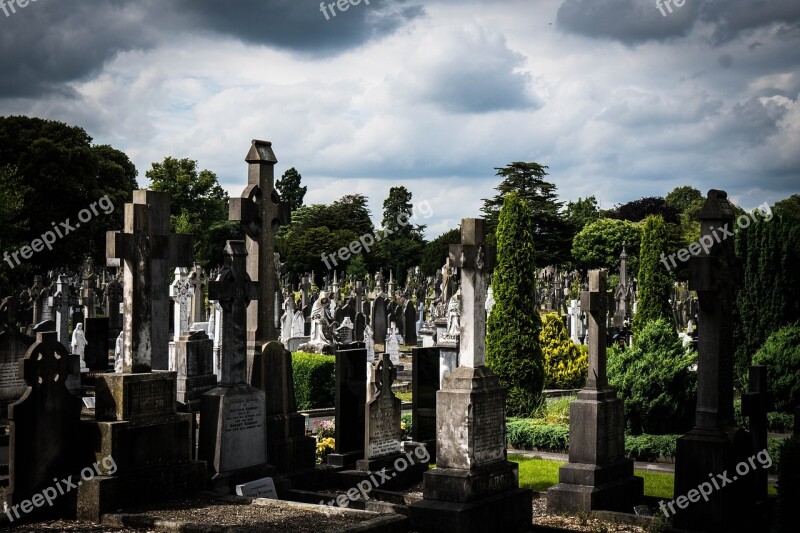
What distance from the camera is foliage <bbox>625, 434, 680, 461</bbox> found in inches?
Result: 576

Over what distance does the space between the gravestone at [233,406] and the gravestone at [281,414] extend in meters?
0.62

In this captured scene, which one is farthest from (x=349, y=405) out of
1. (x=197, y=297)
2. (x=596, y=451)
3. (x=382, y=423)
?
(x=197, y=297)

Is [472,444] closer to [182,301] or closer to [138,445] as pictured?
Result: [138,445]

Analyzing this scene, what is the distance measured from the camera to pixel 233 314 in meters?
10.5

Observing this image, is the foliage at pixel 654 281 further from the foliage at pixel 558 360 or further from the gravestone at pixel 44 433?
the gravestone at pixel 44 433

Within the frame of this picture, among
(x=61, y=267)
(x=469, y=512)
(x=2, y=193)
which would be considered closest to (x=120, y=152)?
(x=61, y=267)

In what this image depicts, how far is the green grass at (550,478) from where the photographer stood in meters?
12.5

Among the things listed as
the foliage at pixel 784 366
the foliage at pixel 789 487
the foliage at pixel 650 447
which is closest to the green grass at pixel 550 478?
the foliage at pixel 650 447

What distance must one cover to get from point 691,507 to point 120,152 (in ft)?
188

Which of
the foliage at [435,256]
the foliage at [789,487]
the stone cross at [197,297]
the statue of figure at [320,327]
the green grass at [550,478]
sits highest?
the foliage at [435,256]

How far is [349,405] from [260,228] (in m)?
3.07

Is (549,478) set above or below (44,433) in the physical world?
below

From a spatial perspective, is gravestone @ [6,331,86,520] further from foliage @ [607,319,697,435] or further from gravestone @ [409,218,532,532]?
foliage @ [607,319,697,435]

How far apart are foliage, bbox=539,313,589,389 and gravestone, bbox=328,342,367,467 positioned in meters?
10.1
